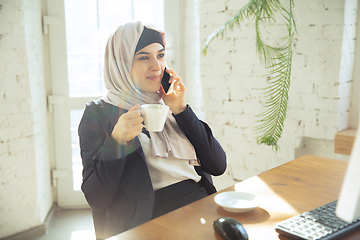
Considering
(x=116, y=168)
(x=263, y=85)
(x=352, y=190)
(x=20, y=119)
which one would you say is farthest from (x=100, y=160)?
(x=263, y=85)

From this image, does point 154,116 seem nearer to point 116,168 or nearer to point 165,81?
point 116,168

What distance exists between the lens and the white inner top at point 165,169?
1347 millimetres

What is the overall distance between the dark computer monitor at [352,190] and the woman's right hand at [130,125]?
81 centimetres

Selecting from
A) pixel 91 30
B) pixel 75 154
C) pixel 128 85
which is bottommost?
pixel 75 154

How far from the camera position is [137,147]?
1317mm

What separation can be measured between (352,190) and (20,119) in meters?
2.19

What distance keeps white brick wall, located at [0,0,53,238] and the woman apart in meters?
0.94

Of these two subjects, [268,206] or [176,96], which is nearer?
[268,206]

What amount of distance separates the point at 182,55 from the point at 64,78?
995mm

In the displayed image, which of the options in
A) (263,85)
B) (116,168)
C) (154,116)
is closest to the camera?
(154,116)

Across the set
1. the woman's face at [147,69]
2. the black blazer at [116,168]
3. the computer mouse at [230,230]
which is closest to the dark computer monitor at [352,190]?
the computer mouse at [230,230]

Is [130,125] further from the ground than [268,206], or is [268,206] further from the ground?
[130,125]

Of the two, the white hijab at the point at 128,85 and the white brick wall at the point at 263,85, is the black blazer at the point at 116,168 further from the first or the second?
the white brick wall at the point at 263,85

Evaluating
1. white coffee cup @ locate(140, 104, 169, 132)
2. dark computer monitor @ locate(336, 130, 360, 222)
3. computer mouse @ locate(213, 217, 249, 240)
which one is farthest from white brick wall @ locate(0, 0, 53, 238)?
dark computer monitor @ locate(336, 130, 360, 222)
